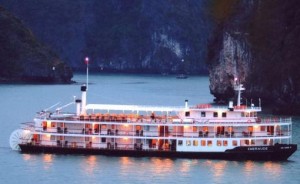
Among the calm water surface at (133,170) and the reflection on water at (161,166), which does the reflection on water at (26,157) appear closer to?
the calm water surface at (133,170)

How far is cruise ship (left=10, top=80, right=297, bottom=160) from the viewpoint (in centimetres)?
7656

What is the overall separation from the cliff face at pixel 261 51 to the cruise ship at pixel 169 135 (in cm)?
4324

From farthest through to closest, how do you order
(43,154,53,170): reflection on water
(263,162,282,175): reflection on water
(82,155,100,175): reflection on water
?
(43,154,53,170): reflection on water → (263,162,282,175): reflection on water → (82,155,100,175): reflection on water

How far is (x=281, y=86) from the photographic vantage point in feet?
411

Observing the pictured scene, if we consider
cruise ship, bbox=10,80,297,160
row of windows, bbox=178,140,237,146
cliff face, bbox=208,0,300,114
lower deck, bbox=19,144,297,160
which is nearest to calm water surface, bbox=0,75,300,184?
lower deck, bbox=19,144,297,160

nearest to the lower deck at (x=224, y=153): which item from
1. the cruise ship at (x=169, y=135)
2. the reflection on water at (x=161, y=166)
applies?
the cruise ship at (x=169, y=135)

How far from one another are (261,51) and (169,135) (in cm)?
5692

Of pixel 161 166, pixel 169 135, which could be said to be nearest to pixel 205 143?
pixel 169 135

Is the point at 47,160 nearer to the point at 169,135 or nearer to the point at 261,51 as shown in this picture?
the point at 169,135

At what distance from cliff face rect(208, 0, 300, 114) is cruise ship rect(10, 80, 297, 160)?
4324cm

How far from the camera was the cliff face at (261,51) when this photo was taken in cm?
12575

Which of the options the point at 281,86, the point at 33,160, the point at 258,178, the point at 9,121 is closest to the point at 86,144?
the point at 33,160

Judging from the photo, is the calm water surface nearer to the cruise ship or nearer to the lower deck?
the lower deck

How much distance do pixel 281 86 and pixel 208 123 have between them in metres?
49.4
